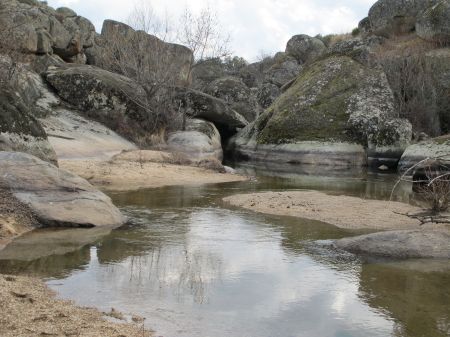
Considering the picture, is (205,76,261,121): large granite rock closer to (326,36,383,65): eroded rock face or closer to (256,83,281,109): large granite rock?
(326,36,383,65): eroded rock face

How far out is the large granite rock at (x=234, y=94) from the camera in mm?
39125

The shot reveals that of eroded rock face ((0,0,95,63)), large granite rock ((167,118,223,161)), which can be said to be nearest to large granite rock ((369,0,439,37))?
large granite rock ((167,118,223,161))

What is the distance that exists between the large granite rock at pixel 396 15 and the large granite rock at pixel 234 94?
1782 cm

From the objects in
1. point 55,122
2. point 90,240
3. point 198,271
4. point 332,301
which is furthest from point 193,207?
point 55,122

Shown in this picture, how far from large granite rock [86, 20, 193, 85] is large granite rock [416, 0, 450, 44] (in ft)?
71.9

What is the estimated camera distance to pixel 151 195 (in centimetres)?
1459

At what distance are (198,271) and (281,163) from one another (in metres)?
23.3

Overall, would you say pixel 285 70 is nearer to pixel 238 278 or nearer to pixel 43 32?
pixel 43 32

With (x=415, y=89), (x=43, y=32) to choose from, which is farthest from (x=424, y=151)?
(x=43, y=32)

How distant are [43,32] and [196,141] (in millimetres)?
9449

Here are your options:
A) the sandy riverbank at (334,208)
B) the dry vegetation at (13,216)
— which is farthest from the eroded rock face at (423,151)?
the dry vegetation at (13,216)

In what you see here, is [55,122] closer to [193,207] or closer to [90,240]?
[193,207]

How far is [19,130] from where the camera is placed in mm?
13500

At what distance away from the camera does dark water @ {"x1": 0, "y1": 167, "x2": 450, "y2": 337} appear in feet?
18.8
